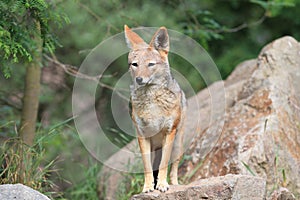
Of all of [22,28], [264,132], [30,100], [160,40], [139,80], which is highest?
[22,28]

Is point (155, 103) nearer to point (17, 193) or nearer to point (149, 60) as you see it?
point (149, 60)

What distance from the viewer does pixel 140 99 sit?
6.12 meters

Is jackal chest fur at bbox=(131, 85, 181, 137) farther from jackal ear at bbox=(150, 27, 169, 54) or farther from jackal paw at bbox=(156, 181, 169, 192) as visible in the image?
jackal paw at bbox=(156, 181, 169, 192)

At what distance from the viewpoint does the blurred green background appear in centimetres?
877

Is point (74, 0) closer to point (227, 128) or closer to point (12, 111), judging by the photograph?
point (227, 128)

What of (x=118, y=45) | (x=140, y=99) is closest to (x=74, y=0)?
(x=140, y=99)

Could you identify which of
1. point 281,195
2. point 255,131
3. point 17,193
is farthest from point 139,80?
point 255,131

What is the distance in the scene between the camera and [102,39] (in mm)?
9531

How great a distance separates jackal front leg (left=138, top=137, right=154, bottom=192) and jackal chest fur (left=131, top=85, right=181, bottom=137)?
0.09 metres

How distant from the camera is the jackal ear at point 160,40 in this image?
597 cm

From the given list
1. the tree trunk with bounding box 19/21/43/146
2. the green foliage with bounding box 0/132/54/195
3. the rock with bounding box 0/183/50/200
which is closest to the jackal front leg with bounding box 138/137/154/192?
the rock with bounding box 0/183/50/200

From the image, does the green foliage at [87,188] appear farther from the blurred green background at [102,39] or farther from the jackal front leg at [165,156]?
the jackal front leg at [165,156]

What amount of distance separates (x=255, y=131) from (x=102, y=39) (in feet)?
11.1

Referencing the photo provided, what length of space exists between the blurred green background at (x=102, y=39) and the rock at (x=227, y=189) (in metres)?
2.29
